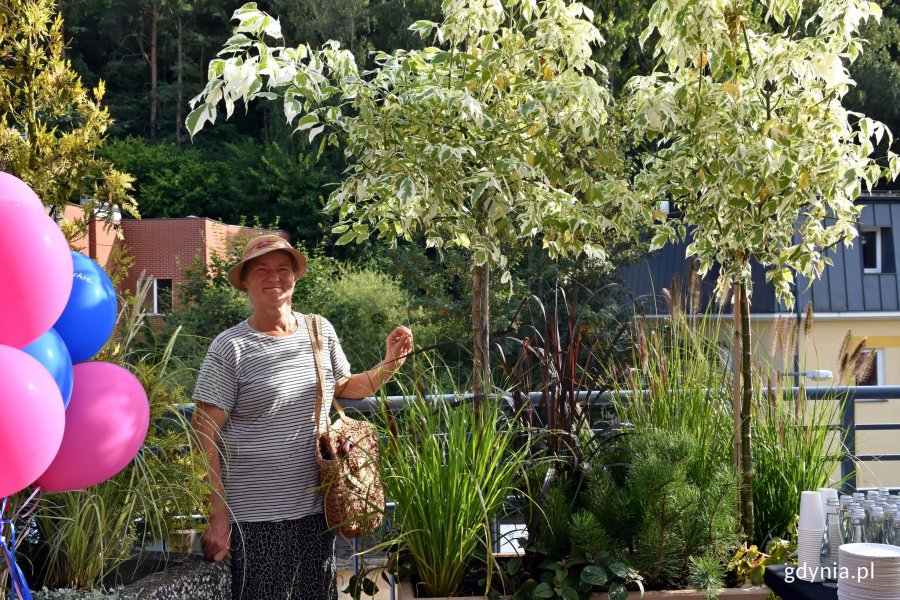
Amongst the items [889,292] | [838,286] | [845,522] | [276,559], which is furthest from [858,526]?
[889,292]

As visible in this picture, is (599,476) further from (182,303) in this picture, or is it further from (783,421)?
(182,303)

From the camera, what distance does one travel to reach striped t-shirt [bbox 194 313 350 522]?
2.70 metres

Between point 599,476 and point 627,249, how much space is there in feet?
47.6

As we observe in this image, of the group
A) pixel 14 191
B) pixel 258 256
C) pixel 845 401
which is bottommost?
pixel 845 401

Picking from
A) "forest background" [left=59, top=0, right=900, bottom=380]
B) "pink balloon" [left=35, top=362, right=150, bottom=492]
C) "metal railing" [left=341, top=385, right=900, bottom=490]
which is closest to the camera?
"pink balloon" [left=35, top=362, right=150, bottom=492]

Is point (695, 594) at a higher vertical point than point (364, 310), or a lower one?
lower

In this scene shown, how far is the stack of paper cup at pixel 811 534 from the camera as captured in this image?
92.9 inches

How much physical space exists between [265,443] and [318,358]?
30cm

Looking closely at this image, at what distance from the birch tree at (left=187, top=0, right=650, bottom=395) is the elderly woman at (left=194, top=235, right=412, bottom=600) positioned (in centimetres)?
45

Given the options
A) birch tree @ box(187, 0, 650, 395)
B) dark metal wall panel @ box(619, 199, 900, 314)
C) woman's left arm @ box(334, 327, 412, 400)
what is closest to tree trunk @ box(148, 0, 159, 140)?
dark metal wall panel @ box(619, 199, 900, 314)

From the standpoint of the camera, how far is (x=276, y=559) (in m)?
2.73

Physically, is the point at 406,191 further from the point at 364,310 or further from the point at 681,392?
the point at 364,310

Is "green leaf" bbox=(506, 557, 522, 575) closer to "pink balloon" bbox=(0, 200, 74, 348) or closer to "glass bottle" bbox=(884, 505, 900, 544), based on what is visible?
"glass bottle" bbox=(884, 505, 900, 544)

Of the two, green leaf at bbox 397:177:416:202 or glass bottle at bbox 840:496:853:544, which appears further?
green leaf at bbox 397:177:416:202
